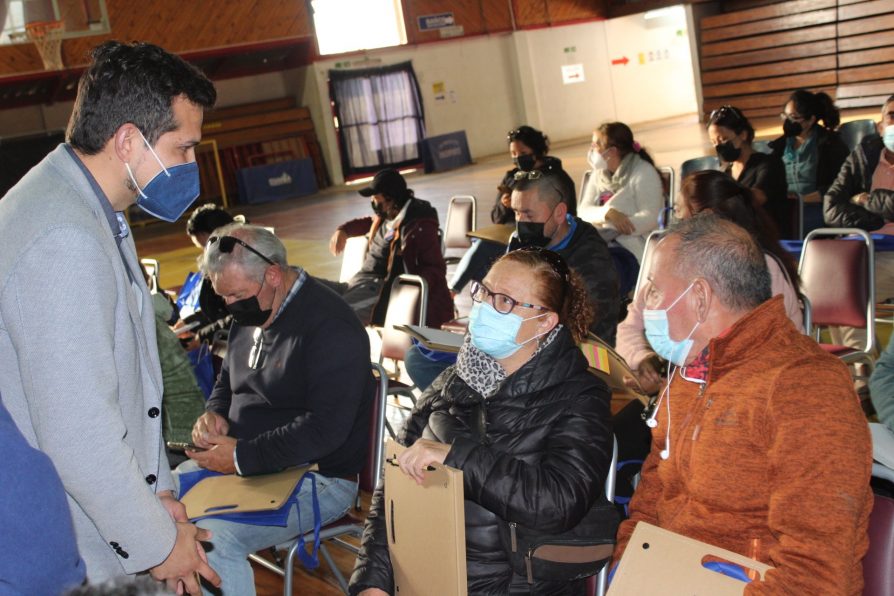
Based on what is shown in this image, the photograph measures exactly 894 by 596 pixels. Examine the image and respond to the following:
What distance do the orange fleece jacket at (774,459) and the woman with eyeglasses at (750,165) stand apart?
4.02 metres

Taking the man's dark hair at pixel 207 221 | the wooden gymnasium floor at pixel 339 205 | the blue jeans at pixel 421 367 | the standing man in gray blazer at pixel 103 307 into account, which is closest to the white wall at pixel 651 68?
the wooden gymnasium floor at pixel 339 205

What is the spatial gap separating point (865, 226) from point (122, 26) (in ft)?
52.4

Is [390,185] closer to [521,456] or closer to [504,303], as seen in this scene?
[504,303]

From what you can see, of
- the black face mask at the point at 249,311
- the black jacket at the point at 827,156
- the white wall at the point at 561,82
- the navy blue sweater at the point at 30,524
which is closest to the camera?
the navy blue sweater at the point at 30,524

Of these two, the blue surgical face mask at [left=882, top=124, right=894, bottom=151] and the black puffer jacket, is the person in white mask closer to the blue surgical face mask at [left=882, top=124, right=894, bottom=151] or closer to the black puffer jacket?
the blue surgical face mask at [left=882, top=124, right=894, bottom=151]

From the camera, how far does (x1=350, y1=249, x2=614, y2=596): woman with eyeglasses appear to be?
2.01m

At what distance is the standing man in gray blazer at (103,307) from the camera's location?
1.65m

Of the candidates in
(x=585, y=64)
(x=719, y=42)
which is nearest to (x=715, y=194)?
(x=719, y=42)

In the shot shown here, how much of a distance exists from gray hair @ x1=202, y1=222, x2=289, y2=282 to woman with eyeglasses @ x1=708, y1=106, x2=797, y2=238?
3.57 m

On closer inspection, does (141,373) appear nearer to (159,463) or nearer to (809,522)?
(159,463)

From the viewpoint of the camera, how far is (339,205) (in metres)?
16.9

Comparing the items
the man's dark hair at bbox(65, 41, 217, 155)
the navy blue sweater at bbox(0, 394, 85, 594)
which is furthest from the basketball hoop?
the navy blue sweater at bbox(0, 394, 85, 594)

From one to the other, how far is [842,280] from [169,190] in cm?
318

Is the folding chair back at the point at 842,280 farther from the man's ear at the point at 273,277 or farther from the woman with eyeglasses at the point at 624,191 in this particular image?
the man's ear at the point at 273,277
